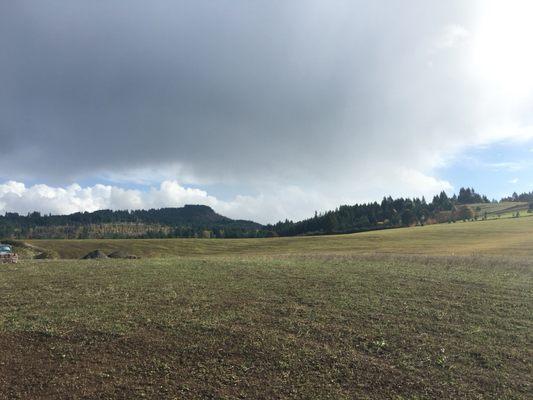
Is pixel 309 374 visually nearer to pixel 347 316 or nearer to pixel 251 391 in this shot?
pixel 251 391

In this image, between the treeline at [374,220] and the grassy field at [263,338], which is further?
the treeline at [374,220]

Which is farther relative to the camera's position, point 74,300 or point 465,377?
point 74,300

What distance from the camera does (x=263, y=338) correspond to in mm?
12555

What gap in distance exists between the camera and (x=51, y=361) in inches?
426

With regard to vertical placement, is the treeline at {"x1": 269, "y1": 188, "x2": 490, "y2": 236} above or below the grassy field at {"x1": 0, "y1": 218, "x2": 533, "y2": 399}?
above

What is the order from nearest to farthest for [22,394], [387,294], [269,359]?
[22,394], [269,359], [387,294]

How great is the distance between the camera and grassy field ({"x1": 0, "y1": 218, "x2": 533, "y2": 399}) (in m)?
9.78

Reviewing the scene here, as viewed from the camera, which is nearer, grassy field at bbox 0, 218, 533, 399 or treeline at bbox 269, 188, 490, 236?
grassy field at bbox 0, 218, 533, 399

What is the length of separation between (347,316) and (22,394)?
35.4 ft

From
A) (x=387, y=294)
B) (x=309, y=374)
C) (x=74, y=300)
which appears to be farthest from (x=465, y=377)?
(x=74, y=300)

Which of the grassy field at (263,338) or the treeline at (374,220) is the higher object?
the treeline at (374,220)

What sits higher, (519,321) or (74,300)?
(74,300)

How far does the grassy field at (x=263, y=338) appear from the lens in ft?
32.1

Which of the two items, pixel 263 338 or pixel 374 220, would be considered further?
pixel 374 220
